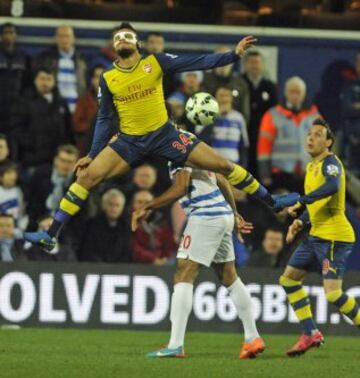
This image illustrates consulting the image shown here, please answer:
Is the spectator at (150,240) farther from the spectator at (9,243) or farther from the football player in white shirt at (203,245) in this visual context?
the football player in white shirt at (203,245)

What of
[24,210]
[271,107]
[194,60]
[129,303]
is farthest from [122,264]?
[194,60]

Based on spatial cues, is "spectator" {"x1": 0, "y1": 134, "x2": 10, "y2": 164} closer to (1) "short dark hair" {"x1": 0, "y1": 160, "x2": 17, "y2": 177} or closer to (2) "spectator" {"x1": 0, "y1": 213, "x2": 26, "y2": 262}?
(1) "short dark hair" {"x1": 0, "y1": 160, "x2": 17, "y2": 177}

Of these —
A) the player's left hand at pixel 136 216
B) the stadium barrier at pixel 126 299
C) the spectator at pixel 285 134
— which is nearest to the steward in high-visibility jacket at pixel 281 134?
the spectator at pixel 285 134

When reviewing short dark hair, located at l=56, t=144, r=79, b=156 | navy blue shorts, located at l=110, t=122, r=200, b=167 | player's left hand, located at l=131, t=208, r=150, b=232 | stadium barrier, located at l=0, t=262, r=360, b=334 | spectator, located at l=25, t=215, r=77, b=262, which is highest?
short dark hair, located at l=56, t=144, r=79, b=156

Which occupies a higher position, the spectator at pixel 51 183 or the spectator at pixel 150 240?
the spectator at pixel 51 183

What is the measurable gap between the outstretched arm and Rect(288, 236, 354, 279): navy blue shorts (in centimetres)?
192

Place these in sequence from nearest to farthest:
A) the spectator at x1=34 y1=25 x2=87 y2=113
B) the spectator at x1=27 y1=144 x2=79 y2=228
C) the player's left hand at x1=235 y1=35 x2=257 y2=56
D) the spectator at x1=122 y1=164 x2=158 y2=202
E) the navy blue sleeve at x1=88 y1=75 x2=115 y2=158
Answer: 1. the player's left hand at x1=235 y1=35 x2=257 y2=56
2. the navy blue sleeve at x1=88 y1=75 x2=115 y2=158
3. the spectator at x1=27 y1=144 x2=79 y2=228
4. the spectator at x1=122 y1=164 x2=158 y2=202
5. the spectator at x1=34 y1=25 x2=87 y2=113

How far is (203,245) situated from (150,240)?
4728 mm

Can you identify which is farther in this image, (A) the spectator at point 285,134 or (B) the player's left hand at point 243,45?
(A) the spectator at point 285,134

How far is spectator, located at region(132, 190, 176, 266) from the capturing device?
17000 mm

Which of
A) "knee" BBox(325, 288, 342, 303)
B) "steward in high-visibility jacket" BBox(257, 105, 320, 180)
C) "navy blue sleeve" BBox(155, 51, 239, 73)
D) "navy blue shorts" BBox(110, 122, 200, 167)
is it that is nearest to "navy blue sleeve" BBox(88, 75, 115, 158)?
"navy blue shorts" BBox(110, 122, 200, 167)

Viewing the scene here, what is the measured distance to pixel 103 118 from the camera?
12.7 meters

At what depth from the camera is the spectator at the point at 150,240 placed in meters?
17.0

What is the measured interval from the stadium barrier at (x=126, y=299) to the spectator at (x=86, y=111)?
75.9 inches
